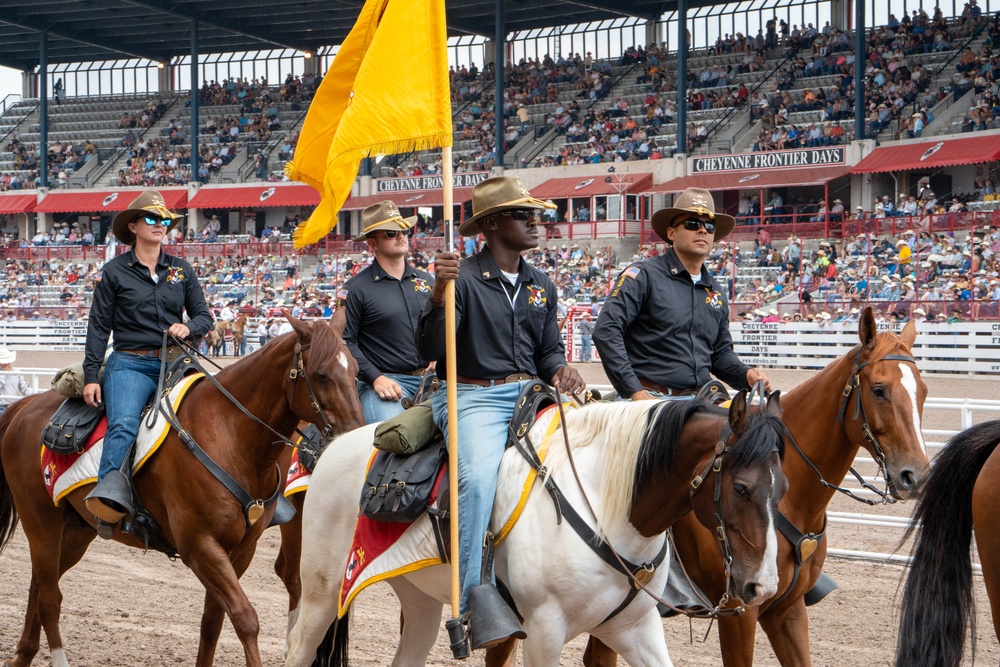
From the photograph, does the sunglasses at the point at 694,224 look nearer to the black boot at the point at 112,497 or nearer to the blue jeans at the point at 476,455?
the blue jeans at the point at 476,455

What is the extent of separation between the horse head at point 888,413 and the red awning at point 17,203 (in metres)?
47.4

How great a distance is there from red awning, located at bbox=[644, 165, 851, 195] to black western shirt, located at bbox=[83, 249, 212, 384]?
995 inches

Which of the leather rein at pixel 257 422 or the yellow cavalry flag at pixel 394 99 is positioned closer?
the yellow cavalry flag at pixel 394 99

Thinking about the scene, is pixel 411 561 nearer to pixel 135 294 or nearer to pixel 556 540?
pixel 556 540

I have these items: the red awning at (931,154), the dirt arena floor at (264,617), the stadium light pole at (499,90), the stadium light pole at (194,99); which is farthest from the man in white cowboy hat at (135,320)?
the stadium light pole at (194,99)

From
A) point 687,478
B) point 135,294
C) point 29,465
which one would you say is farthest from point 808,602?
point 29,465

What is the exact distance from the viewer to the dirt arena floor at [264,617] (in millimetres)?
6090

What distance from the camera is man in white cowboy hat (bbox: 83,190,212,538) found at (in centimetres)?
567

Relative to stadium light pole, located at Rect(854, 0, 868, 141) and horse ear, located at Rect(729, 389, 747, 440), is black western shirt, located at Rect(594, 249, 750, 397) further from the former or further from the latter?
stadium light pole, located at Rect(854, 0, 868, 141)

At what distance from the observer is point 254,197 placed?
4334cm

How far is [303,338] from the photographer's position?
17.2ft

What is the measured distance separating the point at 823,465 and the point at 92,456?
11.9 ft

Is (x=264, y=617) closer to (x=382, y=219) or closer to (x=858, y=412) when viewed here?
(x=382, y=219)

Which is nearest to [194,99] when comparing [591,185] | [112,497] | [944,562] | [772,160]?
[591,185]
